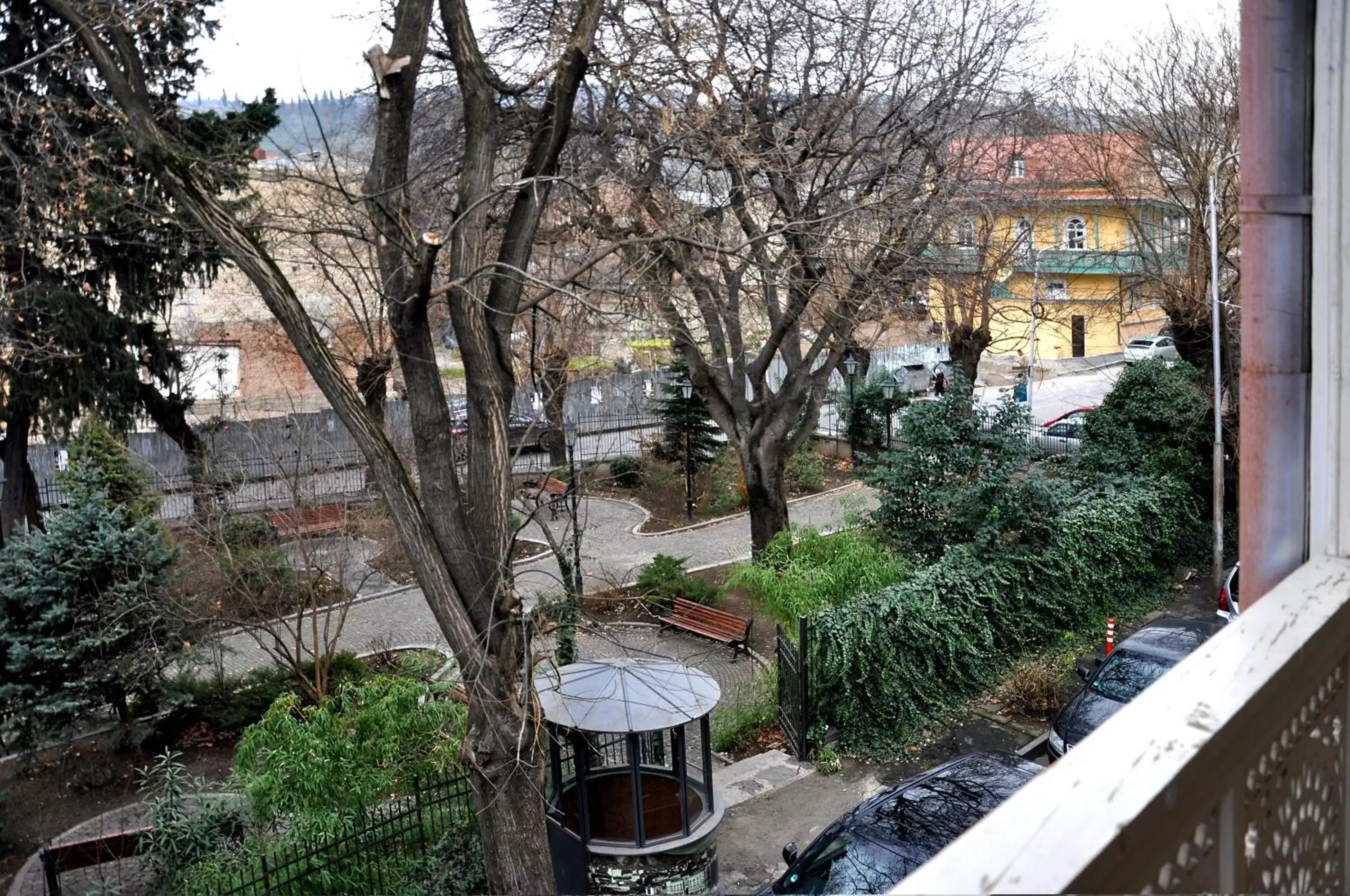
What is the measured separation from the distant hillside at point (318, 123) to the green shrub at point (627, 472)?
10.7m

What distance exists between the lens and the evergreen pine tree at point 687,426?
88.5 feet

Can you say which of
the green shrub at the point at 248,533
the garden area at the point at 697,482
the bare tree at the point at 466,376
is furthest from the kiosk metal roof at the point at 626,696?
the garden area at the point at 697,482

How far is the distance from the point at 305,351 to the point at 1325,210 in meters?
6.77

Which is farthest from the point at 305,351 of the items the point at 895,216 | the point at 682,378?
the point at 682,378

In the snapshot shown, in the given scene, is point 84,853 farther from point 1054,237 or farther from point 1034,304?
point 1054,237

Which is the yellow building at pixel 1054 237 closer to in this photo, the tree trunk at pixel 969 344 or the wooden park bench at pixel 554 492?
the tree trunk at pixel 969 344

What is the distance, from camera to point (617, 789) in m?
10.1

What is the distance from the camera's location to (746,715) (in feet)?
43.7

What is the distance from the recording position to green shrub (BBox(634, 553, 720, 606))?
18.1m

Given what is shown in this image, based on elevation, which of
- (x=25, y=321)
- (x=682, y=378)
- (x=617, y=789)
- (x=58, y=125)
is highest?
(x=58, y=125)

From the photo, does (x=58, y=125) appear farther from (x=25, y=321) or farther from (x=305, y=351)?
(x=25, y=321)

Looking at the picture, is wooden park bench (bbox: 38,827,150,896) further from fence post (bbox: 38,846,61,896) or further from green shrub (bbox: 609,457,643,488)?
green shrub (bbox: 609,457,643,488)

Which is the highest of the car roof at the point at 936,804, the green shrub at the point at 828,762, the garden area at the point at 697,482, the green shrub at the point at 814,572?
the green shrub at the point at 814,572

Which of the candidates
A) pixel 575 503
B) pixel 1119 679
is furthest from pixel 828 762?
pixel 575 503
